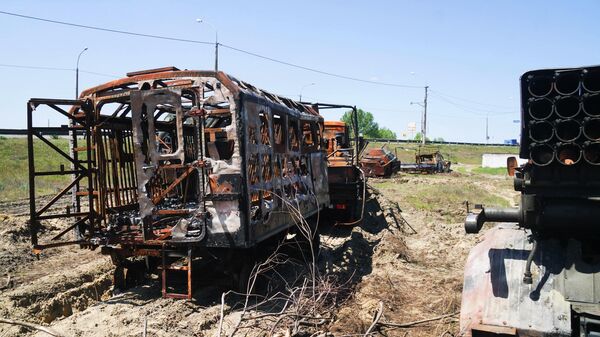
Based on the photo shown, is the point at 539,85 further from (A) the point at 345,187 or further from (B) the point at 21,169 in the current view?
(B) the point at 21,169

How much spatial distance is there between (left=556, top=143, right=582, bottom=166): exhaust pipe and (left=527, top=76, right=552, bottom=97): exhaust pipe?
1.44 feet

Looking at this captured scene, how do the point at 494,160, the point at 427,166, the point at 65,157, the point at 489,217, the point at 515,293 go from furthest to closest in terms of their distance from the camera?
the point at 494,160, the point at 427,166, the point at 65,157, the point at 489,217, the point at 515,293

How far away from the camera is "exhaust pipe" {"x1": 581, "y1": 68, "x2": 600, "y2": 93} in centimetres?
382

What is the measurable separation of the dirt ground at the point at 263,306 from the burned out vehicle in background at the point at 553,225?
1089 millimetres

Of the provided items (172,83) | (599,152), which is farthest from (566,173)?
(172,83)

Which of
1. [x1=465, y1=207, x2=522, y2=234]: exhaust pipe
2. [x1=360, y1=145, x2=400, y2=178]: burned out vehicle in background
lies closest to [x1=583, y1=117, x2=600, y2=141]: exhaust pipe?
[x1=465, y1=207, x2=522, y2=234]: exhaust pipe

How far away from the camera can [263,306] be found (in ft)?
24.1

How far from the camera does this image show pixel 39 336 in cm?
593

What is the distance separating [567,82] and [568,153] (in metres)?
0.56

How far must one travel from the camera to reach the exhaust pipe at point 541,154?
400cm

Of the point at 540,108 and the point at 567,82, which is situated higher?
the point at 567,82

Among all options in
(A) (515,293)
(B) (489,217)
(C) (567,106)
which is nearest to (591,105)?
(C) (567,106)

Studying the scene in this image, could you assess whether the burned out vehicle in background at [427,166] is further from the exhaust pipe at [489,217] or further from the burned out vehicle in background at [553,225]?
the burned out vehicle in background at [553,225]

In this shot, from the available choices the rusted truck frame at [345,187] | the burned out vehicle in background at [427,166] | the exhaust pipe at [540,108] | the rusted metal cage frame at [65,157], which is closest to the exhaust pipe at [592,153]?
the exhaust pipe at [540,108]
